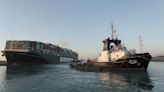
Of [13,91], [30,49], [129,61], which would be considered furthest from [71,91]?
[30,49]

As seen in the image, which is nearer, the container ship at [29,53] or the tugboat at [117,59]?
the tugboat at [117,59]

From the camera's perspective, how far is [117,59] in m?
48.4

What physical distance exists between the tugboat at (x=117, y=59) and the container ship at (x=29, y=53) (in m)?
42.7

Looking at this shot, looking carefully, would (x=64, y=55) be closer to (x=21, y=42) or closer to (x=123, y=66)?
(x=21, y=42)

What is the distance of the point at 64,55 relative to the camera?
153000 mm

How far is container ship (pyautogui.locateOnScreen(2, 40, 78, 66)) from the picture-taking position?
287 feet

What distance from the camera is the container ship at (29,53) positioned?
87625mm

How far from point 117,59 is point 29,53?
58.0 metres

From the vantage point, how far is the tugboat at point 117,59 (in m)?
45.7

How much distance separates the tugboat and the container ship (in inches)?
1681

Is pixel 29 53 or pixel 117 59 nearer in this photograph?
pixel 117 59

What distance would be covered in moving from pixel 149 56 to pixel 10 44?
82111 mm

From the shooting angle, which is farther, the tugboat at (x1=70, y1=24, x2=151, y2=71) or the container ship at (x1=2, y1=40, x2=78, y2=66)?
the container ship at (x1=2, y1=40, x2=78, y2=66)

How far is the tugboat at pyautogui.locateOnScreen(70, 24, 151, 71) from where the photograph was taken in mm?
45688
